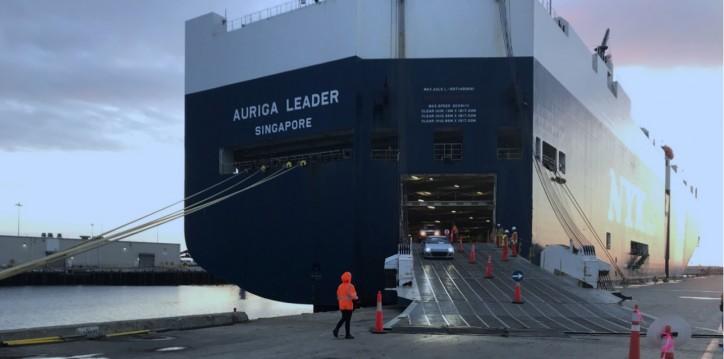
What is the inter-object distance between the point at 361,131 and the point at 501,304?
926 centimetres

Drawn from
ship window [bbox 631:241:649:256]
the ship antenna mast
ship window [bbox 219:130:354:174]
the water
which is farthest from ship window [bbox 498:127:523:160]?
ship window [bbox 631:241:649:256]

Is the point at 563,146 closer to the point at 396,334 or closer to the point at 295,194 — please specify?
the point at 295,194

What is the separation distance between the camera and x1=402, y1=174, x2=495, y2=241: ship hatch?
24750 mm

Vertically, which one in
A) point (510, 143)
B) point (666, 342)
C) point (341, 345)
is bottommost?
point (341, 345)

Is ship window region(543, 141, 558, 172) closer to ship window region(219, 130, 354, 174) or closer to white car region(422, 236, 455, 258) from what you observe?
white car region(422, 236, 455, 258)

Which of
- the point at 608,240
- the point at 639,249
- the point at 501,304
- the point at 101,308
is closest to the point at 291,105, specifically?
the point at 501,304

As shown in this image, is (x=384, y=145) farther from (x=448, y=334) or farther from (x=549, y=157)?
(x=448, y=334)

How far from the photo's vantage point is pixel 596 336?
11930mm

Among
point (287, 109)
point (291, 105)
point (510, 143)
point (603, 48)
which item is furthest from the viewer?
point (603, 48)

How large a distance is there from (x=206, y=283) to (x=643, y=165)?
68.3 metres

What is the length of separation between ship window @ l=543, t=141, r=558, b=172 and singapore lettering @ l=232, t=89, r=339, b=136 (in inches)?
360

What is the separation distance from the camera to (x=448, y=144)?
24984 millimetres

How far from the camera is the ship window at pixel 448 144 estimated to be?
24094 millimetres

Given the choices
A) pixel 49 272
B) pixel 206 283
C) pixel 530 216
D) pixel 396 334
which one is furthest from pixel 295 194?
pixel 206 283
